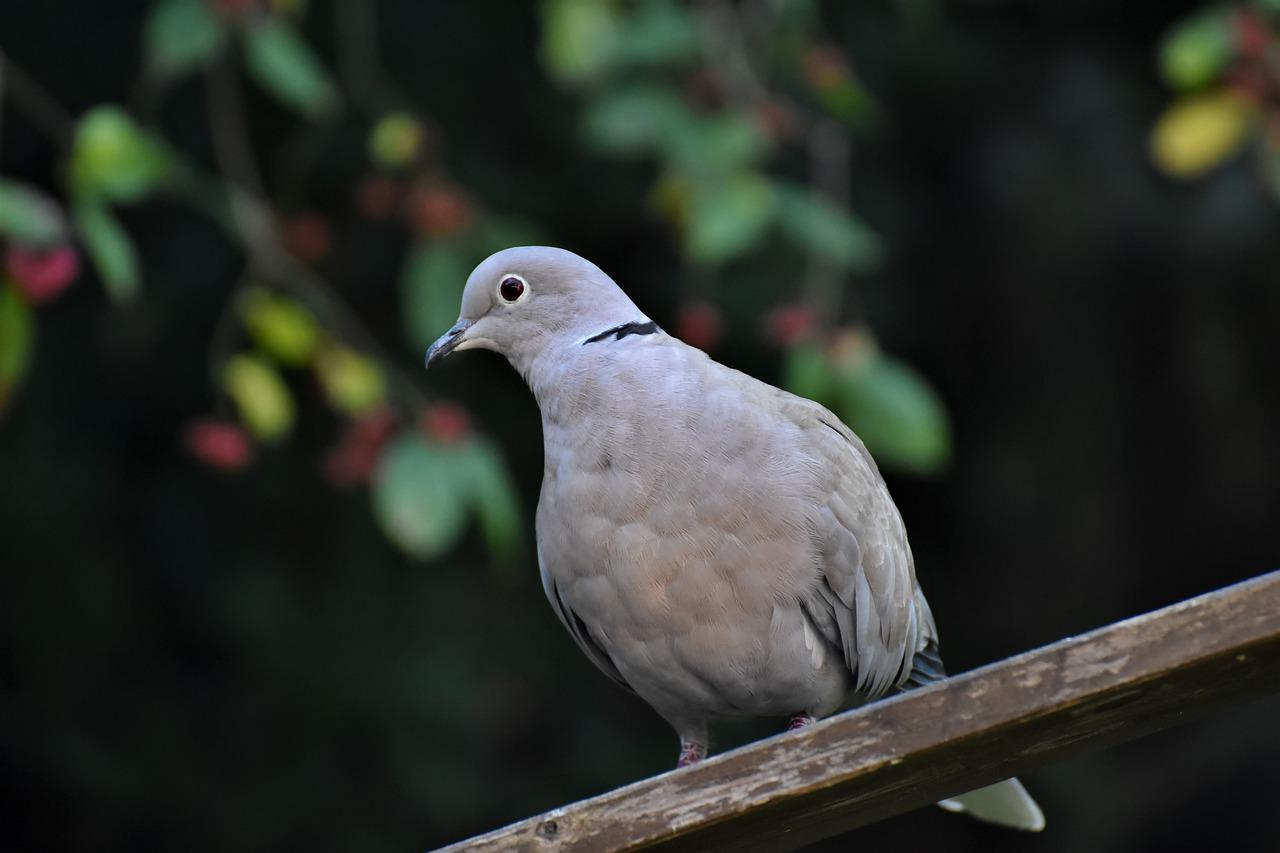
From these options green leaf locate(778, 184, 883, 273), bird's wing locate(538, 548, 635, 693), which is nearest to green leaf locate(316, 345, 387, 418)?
green leaf locate(778, 184, 883, 273)

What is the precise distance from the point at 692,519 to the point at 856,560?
0.26 m

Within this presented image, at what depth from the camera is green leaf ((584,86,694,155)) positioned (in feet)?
10.3

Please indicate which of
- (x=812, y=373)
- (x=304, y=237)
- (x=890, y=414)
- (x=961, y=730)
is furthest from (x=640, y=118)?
(x=961, y=730)

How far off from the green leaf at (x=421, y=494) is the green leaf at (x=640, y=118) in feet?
2.15

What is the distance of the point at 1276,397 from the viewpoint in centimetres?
500

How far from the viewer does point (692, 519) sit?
1948mm

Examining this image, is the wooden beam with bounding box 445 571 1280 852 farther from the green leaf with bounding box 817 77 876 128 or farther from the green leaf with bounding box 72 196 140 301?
the green leaf with bounding box 817 77 876 128

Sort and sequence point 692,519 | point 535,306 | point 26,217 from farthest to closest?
point 26,217 < point 535,306 < point 692,519

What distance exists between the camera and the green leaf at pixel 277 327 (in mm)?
3121

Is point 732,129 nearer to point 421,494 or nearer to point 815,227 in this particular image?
point 815,227

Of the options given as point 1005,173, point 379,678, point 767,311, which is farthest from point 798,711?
point 1005,173

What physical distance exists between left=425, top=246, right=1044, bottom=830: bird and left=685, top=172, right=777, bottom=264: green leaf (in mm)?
788

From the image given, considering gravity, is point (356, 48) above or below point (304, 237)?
above

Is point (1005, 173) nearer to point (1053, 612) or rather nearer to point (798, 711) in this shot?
point (1053, 612)
